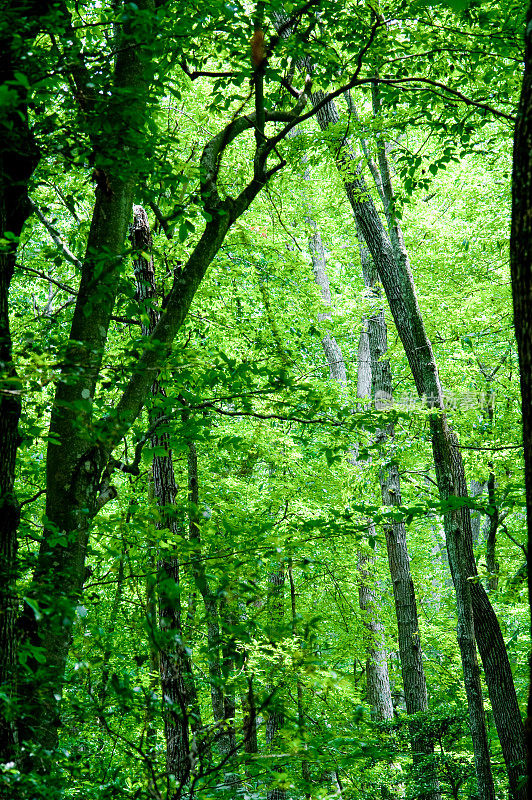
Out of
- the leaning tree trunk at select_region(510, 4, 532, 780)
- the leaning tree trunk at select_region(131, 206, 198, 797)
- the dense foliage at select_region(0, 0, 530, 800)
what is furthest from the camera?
the leaning tree trunk at select_region(131, 206, 198, 797)

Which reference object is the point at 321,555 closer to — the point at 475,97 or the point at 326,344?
the point at 326,344

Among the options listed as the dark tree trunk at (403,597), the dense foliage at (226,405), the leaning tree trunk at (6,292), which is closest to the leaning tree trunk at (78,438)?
the dense foliage at (226,405)

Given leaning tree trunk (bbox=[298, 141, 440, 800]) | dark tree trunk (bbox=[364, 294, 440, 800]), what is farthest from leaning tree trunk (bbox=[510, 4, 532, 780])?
dark tree trunk (bbox=[364, 294, 440, 800])

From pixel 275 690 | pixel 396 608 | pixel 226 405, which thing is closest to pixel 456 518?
pixel 226 405

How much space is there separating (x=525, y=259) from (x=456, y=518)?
6187 mm

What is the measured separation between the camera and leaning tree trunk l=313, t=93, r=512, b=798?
668cm

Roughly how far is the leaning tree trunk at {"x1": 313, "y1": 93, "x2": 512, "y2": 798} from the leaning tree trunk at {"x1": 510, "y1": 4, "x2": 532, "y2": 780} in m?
4.51

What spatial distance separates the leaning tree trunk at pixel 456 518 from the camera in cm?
668

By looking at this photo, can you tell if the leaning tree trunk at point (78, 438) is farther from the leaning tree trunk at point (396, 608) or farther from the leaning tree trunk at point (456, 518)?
the leaning tree trunk at point (396, 608)

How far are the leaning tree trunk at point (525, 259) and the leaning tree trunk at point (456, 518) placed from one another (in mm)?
4505

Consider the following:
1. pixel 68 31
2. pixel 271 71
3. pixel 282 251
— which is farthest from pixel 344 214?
pixel 68 31

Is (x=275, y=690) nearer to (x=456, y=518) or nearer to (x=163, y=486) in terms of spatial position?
(x=456, y=518)

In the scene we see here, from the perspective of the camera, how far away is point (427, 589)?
65.2 feet

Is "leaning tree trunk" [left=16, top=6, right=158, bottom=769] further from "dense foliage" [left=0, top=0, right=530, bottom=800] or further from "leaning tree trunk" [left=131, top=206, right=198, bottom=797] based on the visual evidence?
"leaning tree trunk" [left=131, top=206, right=198, bottom=797]
